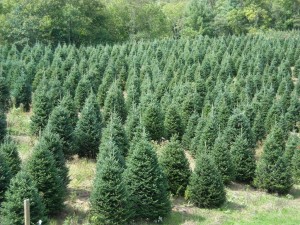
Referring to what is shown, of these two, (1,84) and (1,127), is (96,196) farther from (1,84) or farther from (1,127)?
(1,84)

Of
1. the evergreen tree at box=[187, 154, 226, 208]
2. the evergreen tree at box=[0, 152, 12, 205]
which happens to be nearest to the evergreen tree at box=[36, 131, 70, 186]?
the evergreen tree at box=[0, 152, 12, 205]

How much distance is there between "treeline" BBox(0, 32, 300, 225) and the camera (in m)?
13.5

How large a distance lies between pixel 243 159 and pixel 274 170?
4.74ft

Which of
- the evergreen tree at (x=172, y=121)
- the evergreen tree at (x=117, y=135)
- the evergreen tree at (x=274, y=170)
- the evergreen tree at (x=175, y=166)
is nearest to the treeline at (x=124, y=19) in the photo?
the evergreen tree at (x=172, y=121)

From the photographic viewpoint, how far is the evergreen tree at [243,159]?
18.7 m

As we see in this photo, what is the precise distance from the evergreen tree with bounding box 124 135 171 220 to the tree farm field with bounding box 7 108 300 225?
50 centimetres

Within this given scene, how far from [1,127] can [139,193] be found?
8.11m

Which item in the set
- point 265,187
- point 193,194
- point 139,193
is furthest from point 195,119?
point 139,193

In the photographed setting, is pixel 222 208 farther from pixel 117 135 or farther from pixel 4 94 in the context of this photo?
pixel 4 94

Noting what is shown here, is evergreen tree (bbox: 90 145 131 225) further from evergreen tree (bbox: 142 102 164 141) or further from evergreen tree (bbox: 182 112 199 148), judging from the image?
evergreen tree (bbox: 182 112 199 148)

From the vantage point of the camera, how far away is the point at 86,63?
3653cm

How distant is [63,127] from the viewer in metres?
18.5

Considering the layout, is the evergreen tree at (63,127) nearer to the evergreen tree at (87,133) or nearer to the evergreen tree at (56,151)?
the evergreen tree at (87,133)

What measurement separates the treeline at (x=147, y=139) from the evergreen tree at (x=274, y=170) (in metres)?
0.04
